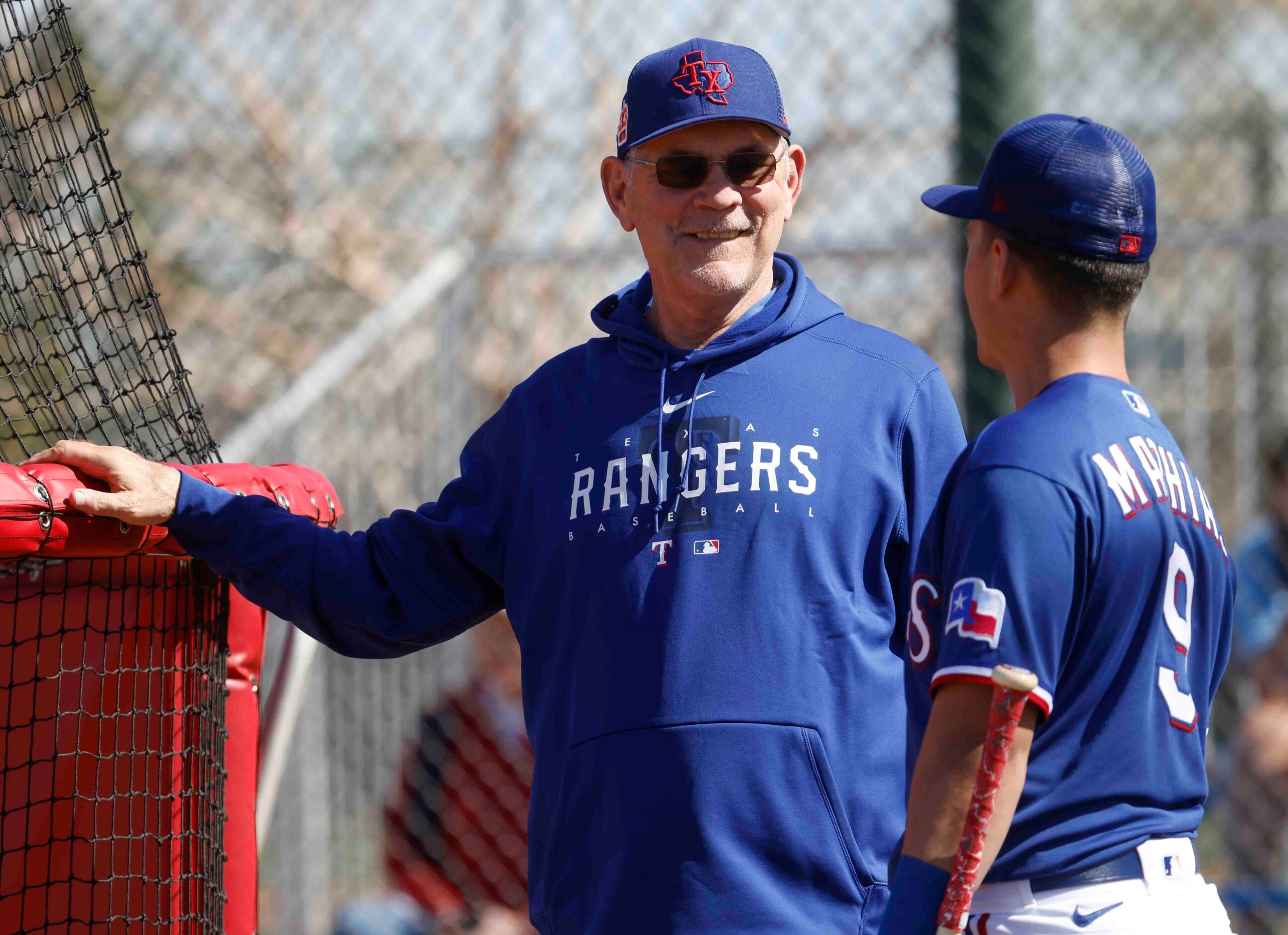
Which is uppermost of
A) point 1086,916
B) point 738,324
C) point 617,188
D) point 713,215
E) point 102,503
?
point 617,188

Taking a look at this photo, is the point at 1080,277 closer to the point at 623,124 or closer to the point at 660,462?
the point at 660,462

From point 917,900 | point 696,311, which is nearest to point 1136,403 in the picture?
point 917,900

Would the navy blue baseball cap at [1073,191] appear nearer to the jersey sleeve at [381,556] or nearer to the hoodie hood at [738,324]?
the hoodie hood at [738,324]

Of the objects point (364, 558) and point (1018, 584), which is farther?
point (364, 558)

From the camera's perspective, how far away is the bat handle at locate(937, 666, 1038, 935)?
1433 mm

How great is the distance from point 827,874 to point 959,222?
252cm

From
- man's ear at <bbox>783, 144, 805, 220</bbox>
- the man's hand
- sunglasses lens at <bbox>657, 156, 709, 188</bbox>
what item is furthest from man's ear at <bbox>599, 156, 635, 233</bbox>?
the man's hand

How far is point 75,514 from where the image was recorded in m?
2.02

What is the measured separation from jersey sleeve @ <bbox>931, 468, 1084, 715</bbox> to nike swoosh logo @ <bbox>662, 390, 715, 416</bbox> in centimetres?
68

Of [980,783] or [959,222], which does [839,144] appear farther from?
[980,783]

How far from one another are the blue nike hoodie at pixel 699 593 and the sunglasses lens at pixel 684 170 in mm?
234

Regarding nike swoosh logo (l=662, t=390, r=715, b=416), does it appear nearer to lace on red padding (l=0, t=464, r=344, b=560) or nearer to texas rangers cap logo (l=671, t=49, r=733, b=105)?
texas rangers cap logo (l=671, t=49, r=733, b=105)

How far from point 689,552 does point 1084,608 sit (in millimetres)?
660

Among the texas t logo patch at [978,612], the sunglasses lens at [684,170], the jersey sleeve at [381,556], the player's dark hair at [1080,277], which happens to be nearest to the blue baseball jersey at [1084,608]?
the texas t logo patch at [978,612]
